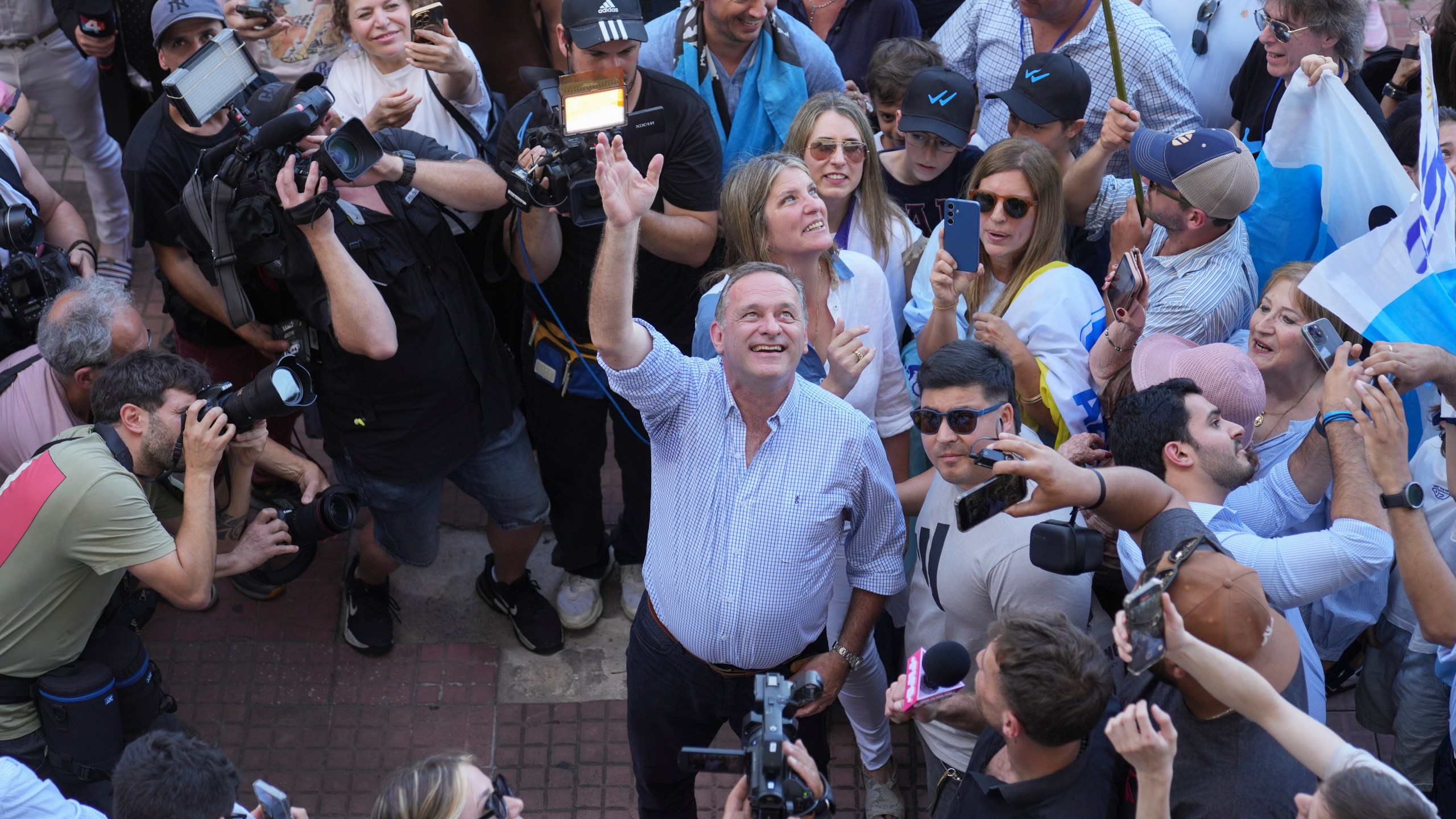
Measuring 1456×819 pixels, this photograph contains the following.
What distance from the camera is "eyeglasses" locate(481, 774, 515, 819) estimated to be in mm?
2732

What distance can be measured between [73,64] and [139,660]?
3.39 m

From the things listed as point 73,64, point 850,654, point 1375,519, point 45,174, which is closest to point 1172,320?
point 1375,519

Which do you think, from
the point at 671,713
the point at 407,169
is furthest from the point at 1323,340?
the point at 407,169

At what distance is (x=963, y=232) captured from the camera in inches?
152

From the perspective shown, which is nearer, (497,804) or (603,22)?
(497,804)

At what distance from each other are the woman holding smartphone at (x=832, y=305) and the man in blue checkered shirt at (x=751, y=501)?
0.47 m

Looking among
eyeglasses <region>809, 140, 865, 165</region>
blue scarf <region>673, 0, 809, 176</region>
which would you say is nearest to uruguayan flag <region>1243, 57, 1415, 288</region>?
eyeglasses <region>809, 140, 865, 165</region>

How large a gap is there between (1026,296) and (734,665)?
61.5 inches

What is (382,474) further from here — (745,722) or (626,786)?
(745,722)

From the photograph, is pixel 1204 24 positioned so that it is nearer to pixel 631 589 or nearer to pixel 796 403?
pixel 796 403

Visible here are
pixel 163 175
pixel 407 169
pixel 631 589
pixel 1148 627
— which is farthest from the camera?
pixel 631 589

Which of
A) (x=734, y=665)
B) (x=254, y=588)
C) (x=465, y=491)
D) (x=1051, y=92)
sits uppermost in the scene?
(x=1051, y=92)

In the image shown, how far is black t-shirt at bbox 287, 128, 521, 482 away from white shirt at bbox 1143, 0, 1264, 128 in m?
3.18

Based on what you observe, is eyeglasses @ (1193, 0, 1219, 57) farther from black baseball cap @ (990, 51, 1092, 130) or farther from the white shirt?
black baseball cap @ (990, 51, 1092, 130)
